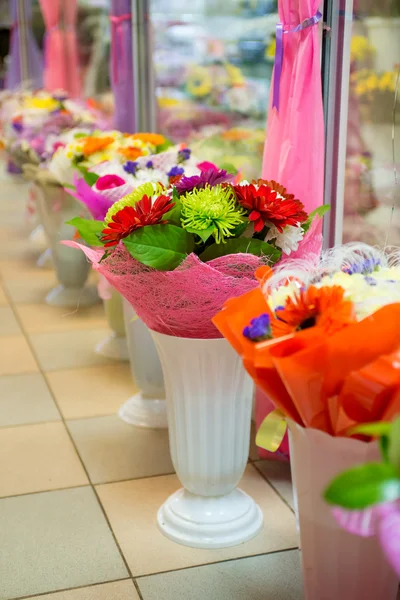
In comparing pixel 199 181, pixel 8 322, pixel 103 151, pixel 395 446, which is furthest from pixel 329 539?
pixel 8 322

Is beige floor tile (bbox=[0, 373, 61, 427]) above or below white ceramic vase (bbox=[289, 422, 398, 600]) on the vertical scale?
below

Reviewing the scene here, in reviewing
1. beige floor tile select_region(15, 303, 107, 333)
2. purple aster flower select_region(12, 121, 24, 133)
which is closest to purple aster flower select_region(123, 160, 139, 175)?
beige floor tile select_region(15, 303, 107, 333)

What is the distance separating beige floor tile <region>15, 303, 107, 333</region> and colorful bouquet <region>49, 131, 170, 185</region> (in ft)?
3.17

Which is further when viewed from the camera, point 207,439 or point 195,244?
point 207,439

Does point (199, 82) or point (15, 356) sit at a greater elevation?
point (199, 82)

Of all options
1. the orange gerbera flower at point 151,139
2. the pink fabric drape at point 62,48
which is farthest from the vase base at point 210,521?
the pink fabric drape at point 62,48

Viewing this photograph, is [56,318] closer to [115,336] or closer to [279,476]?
[115,336]

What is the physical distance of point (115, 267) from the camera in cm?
198

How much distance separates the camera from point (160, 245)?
1938 mm

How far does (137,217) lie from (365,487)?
106cm

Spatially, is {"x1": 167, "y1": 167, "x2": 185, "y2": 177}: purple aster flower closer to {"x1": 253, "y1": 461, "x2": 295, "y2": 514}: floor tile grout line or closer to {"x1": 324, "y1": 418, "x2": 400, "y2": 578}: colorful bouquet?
{"x1": 253, "y1": 461, "x2": 295, "y2": 514}: floor tile grout line

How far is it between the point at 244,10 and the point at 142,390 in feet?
7.23

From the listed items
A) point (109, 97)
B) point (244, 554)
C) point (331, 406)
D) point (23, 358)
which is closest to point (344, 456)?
point (331, 406)

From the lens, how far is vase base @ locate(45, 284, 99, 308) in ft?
14.7
